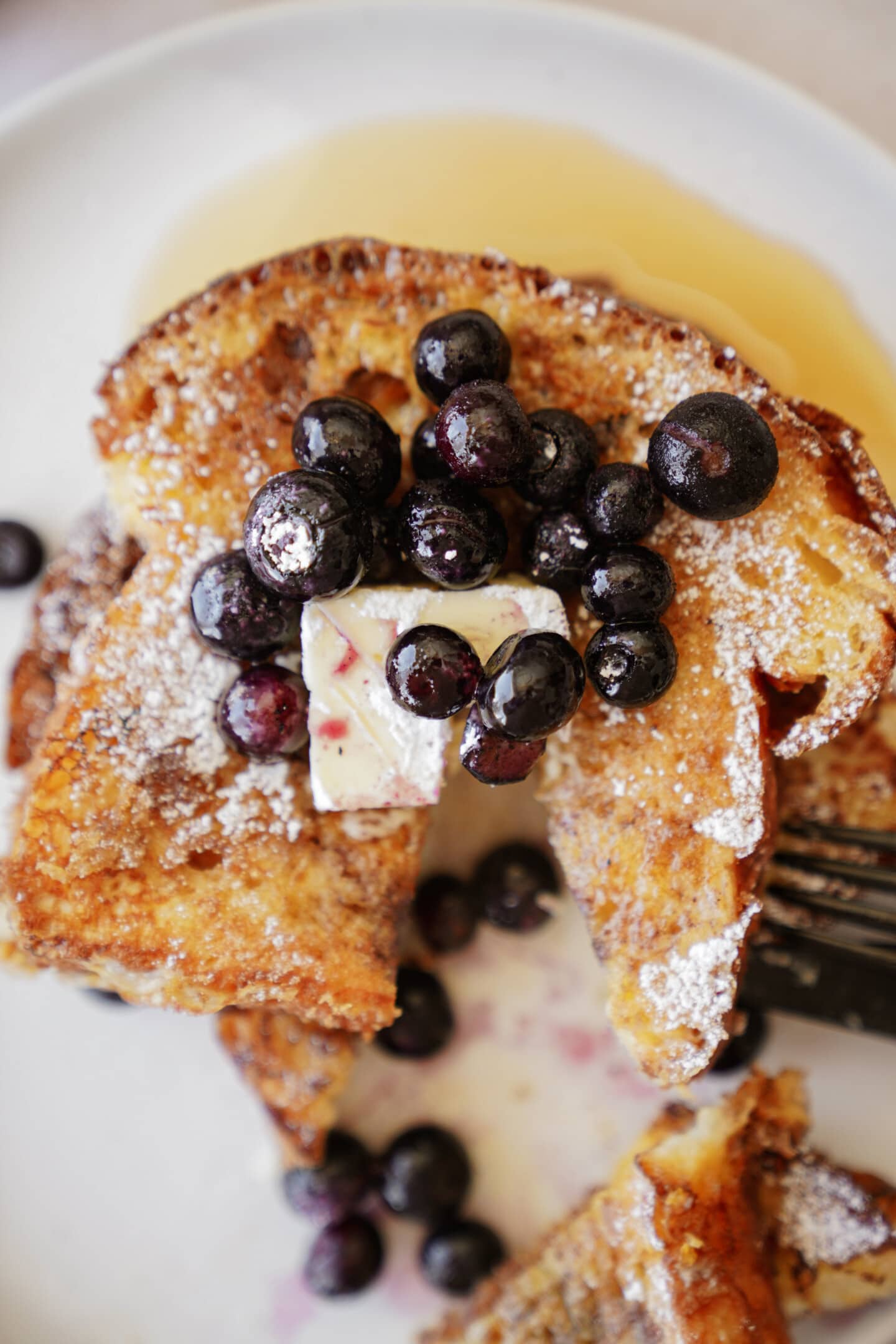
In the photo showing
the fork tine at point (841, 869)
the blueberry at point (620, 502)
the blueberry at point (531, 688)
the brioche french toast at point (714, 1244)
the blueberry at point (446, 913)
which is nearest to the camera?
the blueberry at point (531, 688)

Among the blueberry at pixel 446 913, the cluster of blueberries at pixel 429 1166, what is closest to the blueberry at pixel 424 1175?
the cluster of blueberries at pixel 429 1166

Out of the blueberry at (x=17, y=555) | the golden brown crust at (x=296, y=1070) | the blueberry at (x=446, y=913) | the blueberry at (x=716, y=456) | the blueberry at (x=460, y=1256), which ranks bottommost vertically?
the blueberry at (x=460, y=1256)

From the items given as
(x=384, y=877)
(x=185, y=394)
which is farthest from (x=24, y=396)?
(x=384, y=877)

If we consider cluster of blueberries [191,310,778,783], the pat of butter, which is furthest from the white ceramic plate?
cluster of blueberries [191,310,778,783]

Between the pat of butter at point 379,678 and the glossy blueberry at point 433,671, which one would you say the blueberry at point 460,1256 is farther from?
the glossy blueberry at point 433,671

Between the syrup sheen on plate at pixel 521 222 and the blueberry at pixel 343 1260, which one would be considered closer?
the blueberry at pixel 343 1260

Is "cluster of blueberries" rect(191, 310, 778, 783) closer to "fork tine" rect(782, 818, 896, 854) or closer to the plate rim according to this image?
"fork tine" rect(782, 818, 896, 854)

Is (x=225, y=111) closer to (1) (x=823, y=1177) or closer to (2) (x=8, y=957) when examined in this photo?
(2) (x=8, y=957)
